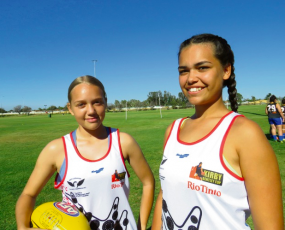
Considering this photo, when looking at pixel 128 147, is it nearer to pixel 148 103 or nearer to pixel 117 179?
pixel 117 179

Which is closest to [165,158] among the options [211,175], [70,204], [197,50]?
[211,175]

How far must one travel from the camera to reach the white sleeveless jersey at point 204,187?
132 cm

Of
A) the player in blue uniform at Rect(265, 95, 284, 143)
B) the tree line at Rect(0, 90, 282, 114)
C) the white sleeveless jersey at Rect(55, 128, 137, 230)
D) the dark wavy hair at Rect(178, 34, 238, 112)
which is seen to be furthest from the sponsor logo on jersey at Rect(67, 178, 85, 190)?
the tree line at Rect(0, 90, 282, 114)

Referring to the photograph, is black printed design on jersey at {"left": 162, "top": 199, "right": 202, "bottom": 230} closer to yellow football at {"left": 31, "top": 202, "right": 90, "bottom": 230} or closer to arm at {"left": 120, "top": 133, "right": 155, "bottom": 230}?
arm at {"left": 120, "top": 133, "right": 155, "bottom": 230}

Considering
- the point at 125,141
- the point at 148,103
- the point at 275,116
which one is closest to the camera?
the point at 125,141

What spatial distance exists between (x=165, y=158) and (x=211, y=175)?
41 cm

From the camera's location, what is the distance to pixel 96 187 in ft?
6.01

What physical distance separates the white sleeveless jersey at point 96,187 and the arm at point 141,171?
0.53 ft

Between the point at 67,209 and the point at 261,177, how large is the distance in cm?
151

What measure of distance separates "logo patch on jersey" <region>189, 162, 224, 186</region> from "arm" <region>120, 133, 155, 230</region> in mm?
749

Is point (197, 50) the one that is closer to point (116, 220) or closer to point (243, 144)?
point (243, 144)

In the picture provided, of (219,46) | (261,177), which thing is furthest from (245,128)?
(219,46)

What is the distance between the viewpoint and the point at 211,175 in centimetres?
136

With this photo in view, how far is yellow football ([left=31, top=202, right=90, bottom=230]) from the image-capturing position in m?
1.69
